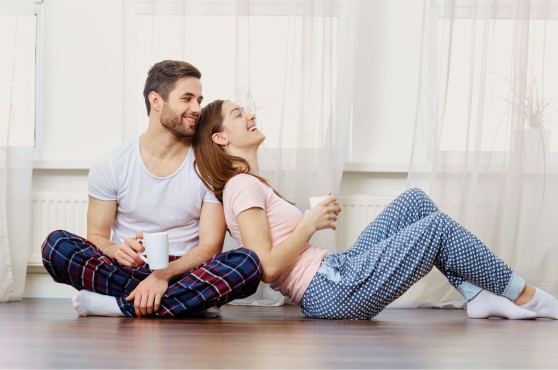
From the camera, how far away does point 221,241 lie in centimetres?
292

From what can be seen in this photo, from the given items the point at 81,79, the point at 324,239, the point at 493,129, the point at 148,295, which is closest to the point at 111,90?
the point at 81,79

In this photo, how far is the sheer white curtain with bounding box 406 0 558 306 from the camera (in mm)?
3547

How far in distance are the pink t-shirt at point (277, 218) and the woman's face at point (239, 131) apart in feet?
0.46

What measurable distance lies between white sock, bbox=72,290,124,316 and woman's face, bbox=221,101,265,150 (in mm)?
627

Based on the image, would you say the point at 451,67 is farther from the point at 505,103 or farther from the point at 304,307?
the point at 304,307

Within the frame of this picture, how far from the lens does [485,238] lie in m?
3.54

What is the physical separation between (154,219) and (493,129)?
148cm

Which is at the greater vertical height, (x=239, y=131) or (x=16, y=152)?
(x=239, y=131)

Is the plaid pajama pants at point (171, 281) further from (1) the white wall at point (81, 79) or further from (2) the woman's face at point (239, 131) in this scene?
(1) the white wall at point (81, 79)

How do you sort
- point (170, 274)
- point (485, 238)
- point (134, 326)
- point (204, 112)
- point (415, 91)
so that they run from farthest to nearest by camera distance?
1. point (415, 91)
2. point (485, 238)
3. point (204, 112)
4. point (170, 274)
5. point (134, 326)

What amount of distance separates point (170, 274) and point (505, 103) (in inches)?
64.3

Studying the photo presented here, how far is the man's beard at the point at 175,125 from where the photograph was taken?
292cm

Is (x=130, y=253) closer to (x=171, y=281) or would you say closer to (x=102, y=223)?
(x=171, y=281)

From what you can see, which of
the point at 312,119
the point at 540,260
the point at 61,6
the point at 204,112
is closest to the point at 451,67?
the point at 312,119
